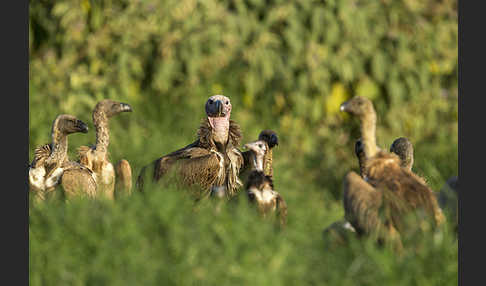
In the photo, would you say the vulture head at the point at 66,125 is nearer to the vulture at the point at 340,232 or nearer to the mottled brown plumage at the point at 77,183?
the mottled brown plumage at the point at 77,183

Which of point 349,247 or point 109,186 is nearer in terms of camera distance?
point 349,247

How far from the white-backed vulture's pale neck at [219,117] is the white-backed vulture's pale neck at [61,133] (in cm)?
94

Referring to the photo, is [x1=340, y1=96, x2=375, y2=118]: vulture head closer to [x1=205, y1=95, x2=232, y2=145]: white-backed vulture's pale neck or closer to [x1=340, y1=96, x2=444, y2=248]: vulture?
[x1=340, y1=96, x2=444, y2=248]: vulture

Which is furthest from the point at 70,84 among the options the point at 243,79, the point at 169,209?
the point at 169,209

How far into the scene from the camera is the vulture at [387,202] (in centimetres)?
505

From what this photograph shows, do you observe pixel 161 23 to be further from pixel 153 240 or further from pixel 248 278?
pixel 248 278

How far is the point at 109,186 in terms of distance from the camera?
6406mm

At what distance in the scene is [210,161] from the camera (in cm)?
600

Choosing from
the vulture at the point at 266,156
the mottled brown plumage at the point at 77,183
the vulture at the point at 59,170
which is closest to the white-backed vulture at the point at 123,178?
the vulture at the point at 59,170

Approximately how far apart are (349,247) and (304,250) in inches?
11.6

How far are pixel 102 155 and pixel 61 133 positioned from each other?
0.44 metres

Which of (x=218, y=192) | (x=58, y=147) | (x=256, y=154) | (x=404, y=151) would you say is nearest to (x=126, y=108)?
A: (x=58, y=147)

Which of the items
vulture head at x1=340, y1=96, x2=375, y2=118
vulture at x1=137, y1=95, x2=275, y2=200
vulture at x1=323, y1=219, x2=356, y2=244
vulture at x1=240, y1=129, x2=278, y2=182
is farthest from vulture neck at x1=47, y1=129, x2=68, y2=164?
vulture head at x1=340, y1=96, x2=375, y2=118

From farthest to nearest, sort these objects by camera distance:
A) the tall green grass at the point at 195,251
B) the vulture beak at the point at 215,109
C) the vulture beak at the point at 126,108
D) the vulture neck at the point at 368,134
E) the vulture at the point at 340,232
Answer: the vulture beak at the point at 126,108 < the vulture beak at the point at 215,109 < the vulture neck at the point at 368,134 < the vulture at the point at 340,232 < the tall green grass at the point at 195,251
